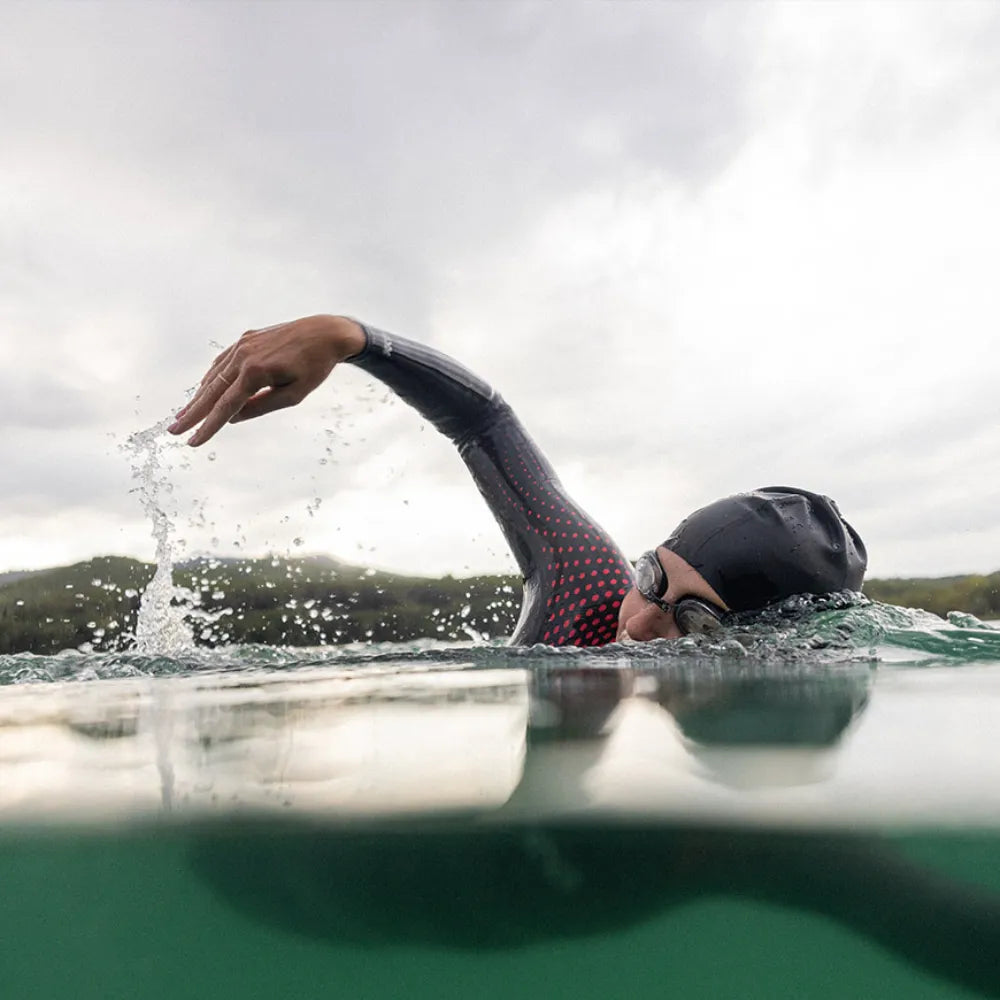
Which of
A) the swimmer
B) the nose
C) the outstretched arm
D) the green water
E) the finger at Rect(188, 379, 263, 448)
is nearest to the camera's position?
the green water

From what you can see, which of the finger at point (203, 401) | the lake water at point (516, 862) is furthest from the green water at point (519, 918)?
the finger at point (203, 401)

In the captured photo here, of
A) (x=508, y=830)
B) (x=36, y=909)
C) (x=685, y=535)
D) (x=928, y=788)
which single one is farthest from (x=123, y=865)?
(x=685, y=535)

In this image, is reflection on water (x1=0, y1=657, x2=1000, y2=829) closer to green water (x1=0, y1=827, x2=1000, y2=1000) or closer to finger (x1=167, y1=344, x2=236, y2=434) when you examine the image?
green water (x1=0, y1=827, x2=1000, y2=1000)

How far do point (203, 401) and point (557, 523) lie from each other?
5.51ft

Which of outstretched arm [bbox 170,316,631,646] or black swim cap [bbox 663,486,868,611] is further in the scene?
outstretched arm [bbox 170,316,631,646]

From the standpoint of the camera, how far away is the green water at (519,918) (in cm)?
93

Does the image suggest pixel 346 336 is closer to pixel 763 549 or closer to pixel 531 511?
pixel 531 511

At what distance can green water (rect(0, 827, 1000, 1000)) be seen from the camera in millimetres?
930

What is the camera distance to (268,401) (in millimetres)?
3496

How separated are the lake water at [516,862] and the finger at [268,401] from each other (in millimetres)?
2077

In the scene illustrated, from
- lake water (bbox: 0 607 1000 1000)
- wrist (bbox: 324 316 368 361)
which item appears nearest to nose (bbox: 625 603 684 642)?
wrist (bbox: 324 316 368 361)

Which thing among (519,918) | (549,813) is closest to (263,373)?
(549,813)

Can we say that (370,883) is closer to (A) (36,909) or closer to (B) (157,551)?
(A) (36,909)

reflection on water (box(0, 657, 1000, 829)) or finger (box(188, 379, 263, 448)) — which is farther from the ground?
finger (box(188, 379, 263, 448))
